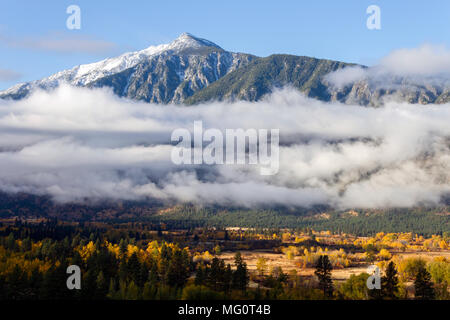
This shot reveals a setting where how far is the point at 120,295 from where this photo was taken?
541 ft

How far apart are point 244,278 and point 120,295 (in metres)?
50.9

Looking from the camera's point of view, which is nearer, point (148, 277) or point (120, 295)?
point (120, 295)
